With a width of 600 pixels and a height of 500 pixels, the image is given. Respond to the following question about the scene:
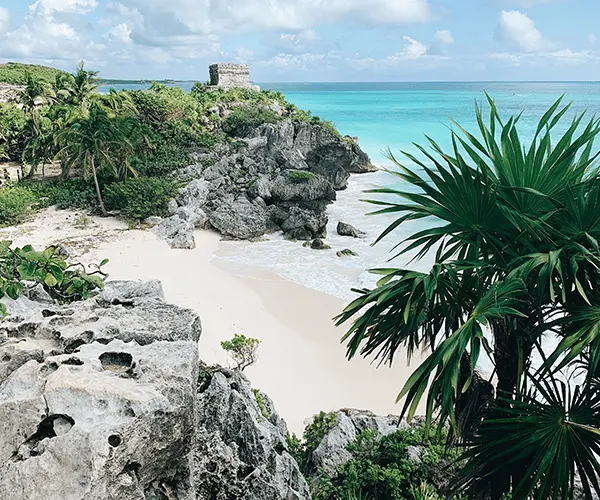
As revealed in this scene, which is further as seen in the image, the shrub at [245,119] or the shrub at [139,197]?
the shrub at [245,119]

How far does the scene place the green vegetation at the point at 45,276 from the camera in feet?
19.4

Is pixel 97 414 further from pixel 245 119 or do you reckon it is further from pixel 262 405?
pixel 245 119

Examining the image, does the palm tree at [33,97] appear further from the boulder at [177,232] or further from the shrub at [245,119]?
the boulder at [177,232]

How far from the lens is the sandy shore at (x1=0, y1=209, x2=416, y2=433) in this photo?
9.56 metres

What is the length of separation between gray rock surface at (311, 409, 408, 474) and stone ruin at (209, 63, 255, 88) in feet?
122

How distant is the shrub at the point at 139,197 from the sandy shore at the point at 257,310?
0.85m

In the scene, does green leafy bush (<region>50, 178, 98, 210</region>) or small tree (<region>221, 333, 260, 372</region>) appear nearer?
small tree (<region>221, 333, 260, 372</region>)

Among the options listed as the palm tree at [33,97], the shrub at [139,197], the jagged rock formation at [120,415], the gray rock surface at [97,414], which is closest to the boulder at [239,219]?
the shrub at [139,197]

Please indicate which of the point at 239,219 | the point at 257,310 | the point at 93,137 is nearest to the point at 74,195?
the point at 93,137

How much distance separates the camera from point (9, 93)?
3412 cm

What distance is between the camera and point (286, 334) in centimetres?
1191

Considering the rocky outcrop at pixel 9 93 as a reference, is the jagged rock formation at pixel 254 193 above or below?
below

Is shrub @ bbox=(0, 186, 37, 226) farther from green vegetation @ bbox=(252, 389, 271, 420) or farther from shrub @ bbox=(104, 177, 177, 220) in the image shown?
green vegetation @ bbox=(252, 389, 271, 420)

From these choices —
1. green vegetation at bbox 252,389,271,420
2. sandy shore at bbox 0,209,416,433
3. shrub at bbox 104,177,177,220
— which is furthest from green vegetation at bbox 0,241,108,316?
shrub at bbox 104,177,177,220
